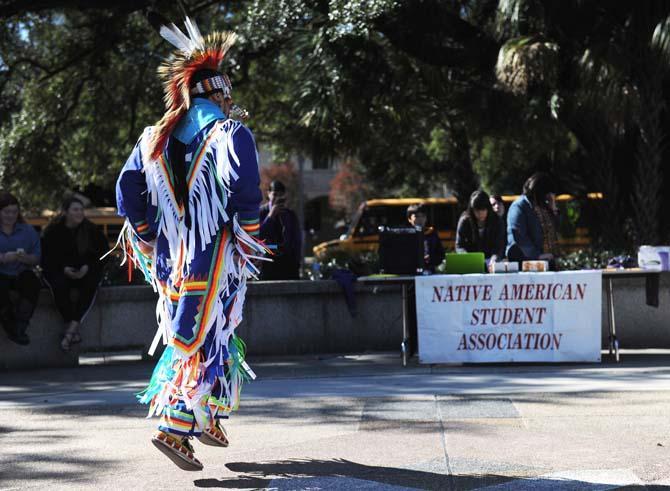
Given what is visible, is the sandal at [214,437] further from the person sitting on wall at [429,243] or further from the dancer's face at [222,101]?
the person sitting on wall at [429,243]

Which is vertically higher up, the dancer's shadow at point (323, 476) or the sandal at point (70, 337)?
the sandal at point (70, 337)

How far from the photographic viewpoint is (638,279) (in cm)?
1001

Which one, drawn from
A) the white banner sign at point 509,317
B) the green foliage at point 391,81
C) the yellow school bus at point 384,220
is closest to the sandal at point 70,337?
the white banner sign at point 509,317

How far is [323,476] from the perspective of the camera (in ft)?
15.5

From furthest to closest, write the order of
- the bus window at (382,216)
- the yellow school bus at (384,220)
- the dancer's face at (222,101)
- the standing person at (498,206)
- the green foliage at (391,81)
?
the bus window at (382,216), the yellow school bus at (384,220), the green foliage at (391,81), the standing person at (498,206), the dancer's face at (222,101)

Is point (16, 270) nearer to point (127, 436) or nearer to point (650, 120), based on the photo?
point (127, 436)

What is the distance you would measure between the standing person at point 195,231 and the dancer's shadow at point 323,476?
225mm

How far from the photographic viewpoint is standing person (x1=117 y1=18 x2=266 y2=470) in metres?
4.86

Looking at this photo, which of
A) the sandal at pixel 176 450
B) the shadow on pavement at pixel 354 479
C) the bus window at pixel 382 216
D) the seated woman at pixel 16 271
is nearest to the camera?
the shadow on pavement at pixel 354 479

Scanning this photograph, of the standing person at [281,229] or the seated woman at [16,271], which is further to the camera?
the standing person at [281,229]

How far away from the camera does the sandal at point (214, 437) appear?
5.05 metres

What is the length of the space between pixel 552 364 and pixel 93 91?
515 inches

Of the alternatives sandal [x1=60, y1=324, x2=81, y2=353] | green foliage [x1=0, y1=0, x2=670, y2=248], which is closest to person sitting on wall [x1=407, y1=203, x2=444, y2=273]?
green foliage [x1=0, y1=0, x2=670, y2=248]

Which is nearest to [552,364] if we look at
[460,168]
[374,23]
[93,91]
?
[374,23]
